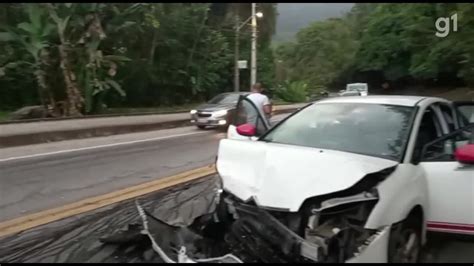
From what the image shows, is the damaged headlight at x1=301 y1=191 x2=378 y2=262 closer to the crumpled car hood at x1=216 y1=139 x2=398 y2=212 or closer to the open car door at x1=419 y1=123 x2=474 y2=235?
the crumpled car hood at x1=216 y1=139 x2=398 y2=212

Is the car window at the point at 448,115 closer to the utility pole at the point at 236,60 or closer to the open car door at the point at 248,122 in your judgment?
the open car door at the point at 248,122

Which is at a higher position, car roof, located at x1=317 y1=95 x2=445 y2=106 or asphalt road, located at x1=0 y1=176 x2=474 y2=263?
car roof, located at x1=317 y1=95 x2=445 y2=106

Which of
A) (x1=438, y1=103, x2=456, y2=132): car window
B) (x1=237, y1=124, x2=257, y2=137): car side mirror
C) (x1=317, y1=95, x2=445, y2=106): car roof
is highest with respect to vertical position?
(x1=317, y1=95, x2=445, y2=106): car roof

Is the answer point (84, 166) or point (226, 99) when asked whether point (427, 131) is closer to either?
point (84, 166)

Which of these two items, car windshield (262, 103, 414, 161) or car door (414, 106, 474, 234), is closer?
car door (414, 106, 474, 234)

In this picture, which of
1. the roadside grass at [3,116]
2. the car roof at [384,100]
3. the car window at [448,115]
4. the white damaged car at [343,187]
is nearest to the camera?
the white damaged car at [343,187]

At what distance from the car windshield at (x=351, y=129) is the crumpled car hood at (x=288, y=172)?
34 cm

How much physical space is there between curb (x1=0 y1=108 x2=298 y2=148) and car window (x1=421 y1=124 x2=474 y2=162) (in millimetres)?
6762

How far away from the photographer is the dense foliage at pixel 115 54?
2070 cm

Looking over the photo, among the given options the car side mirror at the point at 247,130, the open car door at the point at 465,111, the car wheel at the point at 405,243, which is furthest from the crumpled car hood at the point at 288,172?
the open car door at the point at 465,111

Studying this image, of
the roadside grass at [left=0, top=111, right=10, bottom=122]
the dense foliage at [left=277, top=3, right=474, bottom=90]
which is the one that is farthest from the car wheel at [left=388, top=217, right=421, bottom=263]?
the roadside grass at [left=0, top=111, right=10, bottom=122]

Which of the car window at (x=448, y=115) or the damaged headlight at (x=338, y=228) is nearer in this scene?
the damaged headlight at (x=338, y=228)

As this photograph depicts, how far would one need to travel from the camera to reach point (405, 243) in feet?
13.0

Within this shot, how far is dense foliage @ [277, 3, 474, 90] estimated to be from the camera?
15734 mm
